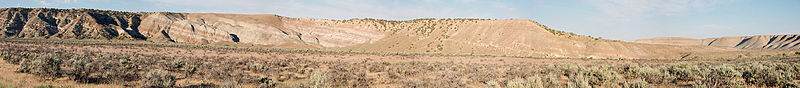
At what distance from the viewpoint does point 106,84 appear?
399 inches

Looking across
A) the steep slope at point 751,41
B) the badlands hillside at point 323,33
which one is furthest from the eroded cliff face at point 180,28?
the steep slope at point 751,41

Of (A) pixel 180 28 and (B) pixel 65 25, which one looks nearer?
(B) pixel 65 25

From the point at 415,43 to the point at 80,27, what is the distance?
179 ft

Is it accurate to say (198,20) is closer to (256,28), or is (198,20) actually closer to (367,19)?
(256,28)

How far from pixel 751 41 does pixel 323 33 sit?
164 m

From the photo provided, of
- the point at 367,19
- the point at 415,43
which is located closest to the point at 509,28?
the point at 415,43

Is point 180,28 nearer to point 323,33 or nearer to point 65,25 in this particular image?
point 65,25

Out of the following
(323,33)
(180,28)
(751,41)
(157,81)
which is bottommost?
(751,41)

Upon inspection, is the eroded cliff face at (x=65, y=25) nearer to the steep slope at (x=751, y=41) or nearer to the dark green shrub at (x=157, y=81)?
the dark green shrub at (x=157, y=81)

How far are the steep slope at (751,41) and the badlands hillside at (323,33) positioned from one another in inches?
3675

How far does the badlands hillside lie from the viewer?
157 feet

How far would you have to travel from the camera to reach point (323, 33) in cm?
6956

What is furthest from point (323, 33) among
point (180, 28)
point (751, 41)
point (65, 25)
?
point (751, 41)

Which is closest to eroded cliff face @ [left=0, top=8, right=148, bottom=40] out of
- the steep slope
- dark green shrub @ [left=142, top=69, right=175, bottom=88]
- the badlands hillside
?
the badlands hillside
